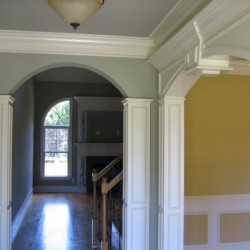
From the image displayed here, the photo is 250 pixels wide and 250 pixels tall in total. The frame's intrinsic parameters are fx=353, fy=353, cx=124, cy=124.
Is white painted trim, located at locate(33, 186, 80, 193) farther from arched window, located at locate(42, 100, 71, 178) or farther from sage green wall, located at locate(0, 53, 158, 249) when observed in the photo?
Answer: sage green wall, located at locate(0, 53, 158, 249)

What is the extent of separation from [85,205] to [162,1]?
6.10 metres

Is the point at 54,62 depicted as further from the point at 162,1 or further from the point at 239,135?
the point at 239,135

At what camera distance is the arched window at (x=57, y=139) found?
399 inches

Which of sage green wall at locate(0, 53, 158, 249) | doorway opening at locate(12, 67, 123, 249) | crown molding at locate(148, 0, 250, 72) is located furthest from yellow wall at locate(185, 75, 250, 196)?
doorway opening at locate(12, 67, 123, 249)

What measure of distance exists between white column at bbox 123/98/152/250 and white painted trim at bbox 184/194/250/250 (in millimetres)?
1024

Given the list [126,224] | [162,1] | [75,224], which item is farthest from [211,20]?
[75,224]

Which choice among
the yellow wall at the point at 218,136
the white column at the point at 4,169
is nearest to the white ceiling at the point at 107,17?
the white column at the point at 4,169

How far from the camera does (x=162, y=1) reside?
9.37 ft

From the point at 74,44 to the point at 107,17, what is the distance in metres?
0.72

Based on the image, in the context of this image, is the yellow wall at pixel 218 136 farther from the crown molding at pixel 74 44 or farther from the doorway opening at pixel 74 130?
the doorway opening at pixel 74 130

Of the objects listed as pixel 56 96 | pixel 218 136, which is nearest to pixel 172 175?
pixel 218 136

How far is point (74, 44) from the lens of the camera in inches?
152

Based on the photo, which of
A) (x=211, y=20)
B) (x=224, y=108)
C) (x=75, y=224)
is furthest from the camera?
(x=75, y=224)

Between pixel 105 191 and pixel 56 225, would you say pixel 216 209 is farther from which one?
pixel 56 225
